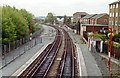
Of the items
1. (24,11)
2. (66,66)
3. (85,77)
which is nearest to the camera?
(85,77)

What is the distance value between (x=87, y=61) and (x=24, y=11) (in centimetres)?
2989

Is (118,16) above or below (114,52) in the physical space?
above

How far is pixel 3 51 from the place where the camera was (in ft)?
72.5

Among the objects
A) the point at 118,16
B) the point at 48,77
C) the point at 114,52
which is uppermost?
the point at 118,16

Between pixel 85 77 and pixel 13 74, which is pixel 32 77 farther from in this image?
pixel 85 77

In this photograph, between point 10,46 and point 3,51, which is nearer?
point 3,51

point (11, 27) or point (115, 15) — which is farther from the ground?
point (115, 15)

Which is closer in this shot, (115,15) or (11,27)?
(11,27)

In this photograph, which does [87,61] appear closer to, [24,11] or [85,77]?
[85,77]

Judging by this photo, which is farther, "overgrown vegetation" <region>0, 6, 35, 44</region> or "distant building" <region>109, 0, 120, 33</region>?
"distant building" <region>109, 0, 120, 33</region>

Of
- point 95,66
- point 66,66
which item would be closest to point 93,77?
point 95,66

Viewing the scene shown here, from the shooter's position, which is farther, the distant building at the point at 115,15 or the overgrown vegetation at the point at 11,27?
the distant building at the point at 115,15

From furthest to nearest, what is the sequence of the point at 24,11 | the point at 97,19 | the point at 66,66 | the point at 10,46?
the point at 97,19
the point at 24,11
the point at 10,46
the point at 66,66

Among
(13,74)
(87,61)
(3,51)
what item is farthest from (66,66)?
(3,51)
